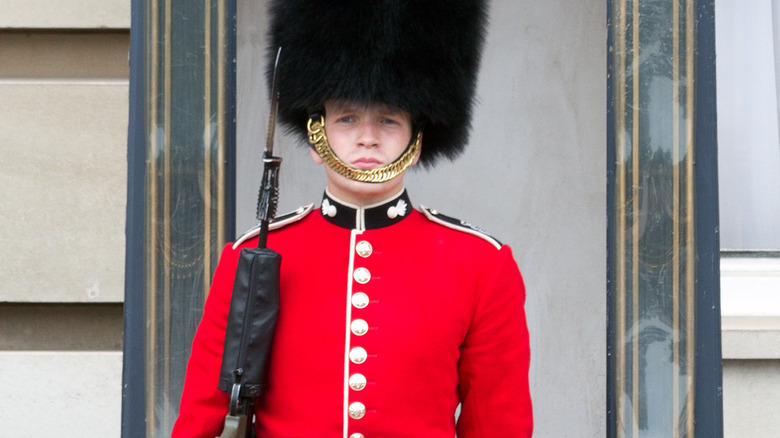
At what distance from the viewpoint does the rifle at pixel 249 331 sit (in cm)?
162

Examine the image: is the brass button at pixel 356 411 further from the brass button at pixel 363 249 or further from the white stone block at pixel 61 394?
the white stone block at pixel 61 394

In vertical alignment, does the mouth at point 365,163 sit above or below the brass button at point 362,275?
above

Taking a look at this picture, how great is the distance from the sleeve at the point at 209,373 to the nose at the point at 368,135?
0.33 meters

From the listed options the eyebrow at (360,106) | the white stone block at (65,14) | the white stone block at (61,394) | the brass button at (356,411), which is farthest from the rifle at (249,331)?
the white stone block at (65,14)

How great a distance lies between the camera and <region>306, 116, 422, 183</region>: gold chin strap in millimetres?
1672

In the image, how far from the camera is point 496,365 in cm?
166

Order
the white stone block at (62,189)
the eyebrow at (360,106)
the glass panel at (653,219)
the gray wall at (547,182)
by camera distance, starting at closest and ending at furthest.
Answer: the eyebrow at (360,106)
the glass panel at (653,219)
the gray wall at (547,182)
the white stone block at (62,189)

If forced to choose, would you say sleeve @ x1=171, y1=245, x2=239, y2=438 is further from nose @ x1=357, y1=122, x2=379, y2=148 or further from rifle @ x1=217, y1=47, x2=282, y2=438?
nose @ x1=357, y1=122, x2=379, y2=148

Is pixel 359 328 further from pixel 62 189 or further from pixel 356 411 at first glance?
pixel 62 189

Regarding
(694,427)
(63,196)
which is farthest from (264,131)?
Answer: (694,427)

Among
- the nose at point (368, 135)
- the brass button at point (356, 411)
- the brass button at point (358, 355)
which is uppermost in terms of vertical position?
the nose at point (368, 135)

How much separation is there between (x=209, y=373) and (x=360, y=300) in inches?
12.5

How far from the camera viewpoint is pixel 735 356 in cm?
268

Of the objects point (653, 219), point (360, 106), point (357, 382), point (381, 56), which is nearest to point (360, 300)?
point (357, 382)
